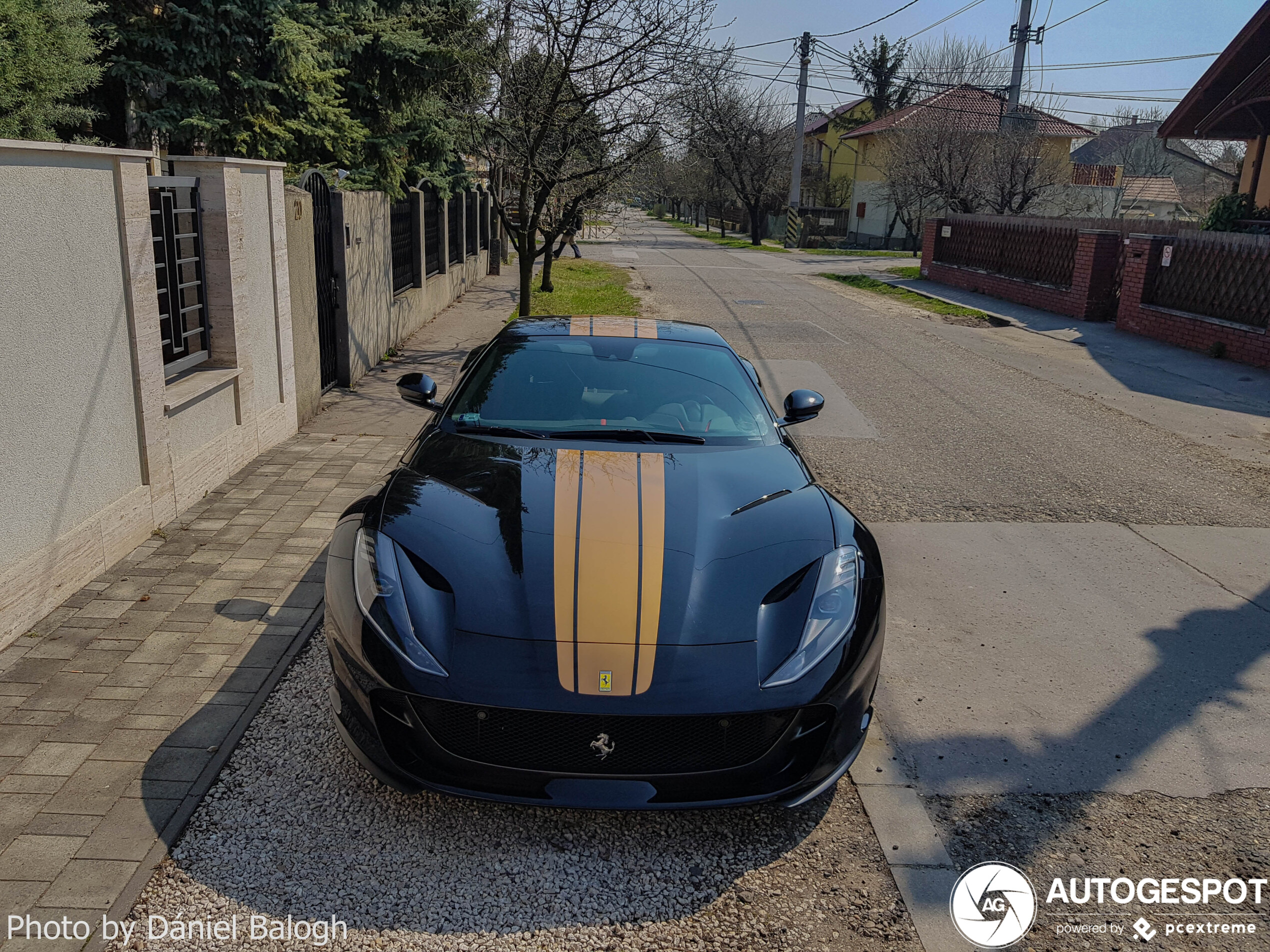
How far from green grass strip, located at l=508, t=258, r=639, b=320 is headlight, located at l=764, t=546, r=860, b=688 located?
1026 centimetres

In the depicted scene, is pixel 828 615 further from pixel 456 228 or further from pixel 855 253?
pixel 855 253

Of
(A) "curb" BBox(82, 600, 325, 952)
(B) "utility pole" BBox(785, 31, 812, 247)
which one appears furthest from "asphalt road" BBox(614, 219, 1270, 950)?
(B) "utility pole" BBox(785, 31, 812, 247)

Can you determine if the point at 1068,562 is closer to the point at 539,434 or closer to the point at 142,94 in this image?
the point at 539,434

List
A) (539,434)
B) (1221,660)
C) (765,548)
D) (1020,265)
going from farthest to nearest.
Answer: (1020,265), (1221,660), (539,434), (765,548)

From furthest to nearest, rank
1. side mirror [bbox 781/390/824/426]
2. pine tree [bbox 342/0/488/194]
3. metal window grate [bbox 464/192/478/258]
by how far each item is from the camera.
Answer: metal window grate [bbox 464/192/478/258] < pine tree [bbox 342/0/488/194] < side mirror [bbox 781/390/824/426]

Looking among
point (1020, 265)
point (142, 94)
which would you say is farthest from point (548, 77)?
point (1020, 265)

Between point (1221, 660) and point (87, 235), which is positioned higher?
point (87, 235)

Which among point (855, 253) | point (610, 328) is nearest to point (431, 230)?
point (610, 328)

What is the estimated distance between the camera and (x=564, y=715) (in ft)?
9.04

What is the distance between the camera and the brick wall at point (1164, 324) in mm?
13102

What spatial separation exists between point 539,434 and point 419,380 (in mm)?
979

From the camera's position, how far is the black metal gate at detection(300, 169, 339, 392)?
884cm

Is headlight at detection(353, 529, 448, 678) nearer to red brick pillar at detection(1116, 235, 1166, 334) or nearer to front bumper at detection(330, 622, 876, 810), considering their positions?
front bumper at detection(330, 622, 876, 810)

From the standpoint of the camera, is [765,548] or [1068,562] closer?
[765,548]
